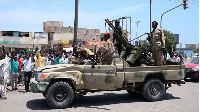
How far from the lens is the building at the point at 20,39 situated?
49.0 meters

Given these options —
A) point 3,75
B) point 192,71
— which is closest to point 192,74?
point 192,71

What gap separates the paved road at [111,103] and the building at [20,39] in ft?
137

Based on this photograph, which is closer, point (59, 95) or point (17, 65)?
point (59, 95)

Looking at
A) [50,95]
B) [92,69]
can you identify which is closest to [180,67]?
[92,69]

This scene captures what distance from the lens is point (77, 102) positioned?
8500 millimetres

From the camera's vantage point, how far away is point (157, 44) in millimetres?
9250

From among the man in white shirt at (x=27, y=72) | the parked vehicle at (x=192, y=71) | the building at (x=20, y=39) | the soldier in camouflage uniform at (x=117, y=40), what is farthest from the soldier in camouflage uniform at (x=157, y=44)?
the building at (x=20, y=39)

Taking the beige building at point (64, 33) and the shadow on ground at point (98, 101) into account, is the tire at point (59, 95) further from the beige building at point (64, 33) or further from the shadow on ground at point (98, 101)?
the beige building at point (64, 33)

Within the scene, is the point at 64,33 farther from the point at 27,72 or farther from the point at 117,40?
the point at 117,40

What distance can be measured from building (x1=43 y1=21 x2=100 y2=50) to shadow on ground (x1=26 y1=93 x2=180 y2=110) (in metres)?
42.1

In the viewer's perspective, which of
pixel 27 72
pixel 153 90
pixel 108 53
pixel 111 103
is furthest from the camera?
pixel 27 72

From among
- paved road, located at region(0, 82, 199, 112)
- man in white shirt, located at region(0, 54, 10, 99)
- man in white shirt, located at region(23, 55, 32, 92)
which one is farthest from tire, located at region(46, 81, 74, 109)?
man in white shirt, located at region(23, 55, 32, 92)

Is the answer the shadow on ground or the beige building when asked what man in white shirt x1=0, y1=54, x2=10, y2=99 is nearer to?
the shadow on ground

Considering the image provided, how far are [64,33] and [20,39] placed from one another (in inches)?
359
